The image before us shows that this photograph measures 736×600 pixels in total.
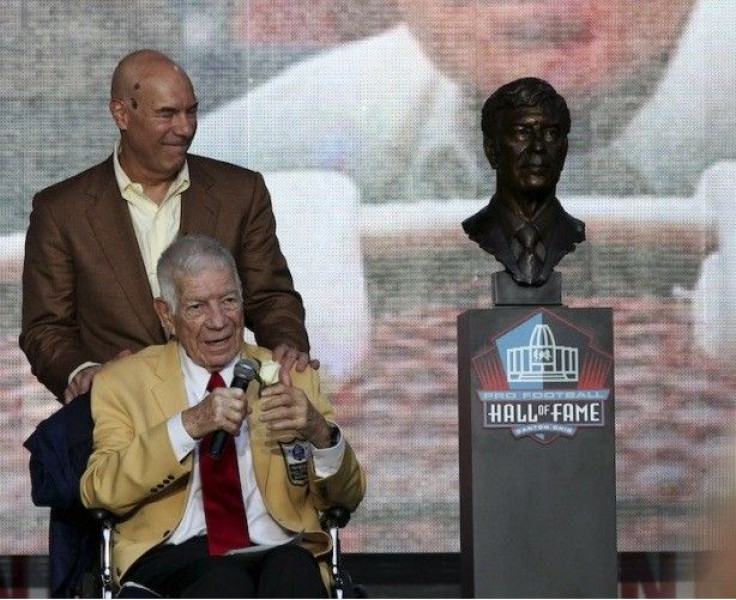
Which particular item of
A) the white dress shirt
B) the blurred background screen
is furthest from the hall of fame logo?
the blurred background screen

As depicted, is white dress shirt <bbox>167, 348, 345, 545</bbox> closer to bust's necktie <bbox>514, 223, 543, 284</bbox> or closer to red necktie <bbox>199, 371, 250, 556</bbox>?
red necktie <bbox>199, 371, 250, 556</bbox>

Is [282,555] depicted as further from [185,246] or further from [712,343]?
[712,343]

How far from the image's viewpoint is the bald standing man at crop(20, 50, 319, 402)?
4758 mm

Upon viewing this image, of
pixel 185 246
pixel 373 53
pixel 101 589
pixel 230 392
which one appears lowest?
pixel 101 589

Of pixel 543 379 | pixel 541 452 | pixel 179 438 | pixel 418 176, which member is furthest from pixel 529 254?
pixel 418 176

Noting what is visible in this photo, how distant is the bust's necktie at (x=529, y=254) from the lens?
15.6 feet

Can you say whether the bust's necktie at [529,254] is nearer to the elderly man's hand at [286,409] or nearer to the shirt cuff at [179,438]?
the elderly man's hand at [286,409]

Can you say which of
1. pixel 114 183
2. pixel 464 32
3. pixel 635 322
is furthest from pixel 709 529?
pixel 114 183

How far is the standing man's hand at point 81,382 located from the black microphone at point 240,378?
1.50 feet

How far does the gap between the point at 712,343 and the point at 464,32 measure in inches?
51.5

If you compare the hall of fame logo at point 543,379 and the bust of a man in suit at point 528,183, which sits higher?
the bust of a man in suit at point 528,183

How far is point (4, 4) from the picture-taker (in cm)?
637

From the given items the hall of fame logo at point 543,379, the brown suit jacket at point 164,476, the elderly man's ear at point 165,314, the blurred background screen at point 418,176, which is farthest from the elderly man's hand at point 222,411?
the blurred background screen at point 418,176

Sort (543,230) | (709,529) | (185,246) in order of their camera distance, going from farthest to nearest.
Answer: (709,529) < (543,230) < (185,246)
